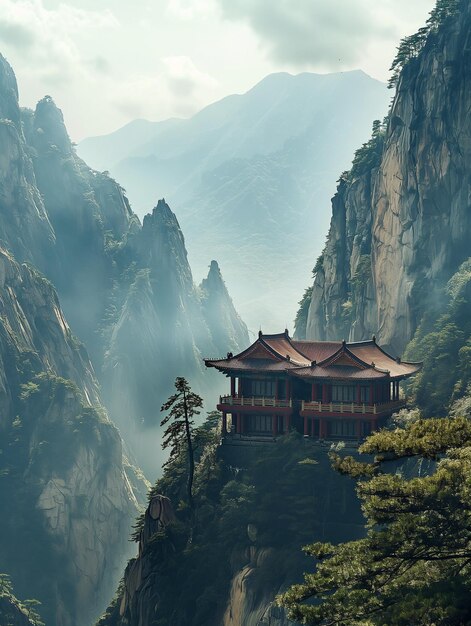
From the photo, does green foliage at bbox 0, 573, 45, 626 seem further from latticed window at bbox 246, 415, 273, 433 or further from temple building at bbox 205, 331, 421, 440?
latticed window at bbox 246, 415, 273, 433

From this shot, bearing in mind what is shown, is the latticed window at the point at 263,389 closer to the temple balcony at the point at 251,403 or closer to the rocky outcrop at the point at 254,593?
the temple balcony at the point at 251,403

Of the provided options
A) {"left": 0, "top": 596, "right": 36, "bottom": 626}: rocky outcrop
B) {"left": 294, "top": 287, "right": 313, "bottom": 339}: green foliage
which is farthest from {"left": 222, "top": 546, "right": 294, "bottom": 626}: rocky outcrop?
{"left": 294, "top": 287, "right": 313, "bottom": 339}: green foliage

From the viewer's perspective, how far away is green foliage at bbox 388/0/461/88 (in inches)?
4884

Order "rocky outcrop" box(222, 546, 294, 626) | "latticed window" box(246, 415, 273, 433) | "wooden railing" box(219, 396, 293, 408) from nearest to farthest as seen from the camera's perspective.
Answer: "rocky outcrop" box(222, 546, 294, 626), "wooden railing" box(219, 396, 293, 408), "latticed window" box(246, 415, 273, 433)

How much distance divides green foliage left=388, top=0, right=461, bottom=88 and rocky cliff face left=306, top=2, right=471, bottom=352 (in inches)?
26.1

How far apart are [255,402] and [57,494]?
8477cm

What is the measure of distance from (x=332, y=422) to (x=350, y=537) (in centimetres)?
904

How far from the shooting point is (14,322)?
19950cm

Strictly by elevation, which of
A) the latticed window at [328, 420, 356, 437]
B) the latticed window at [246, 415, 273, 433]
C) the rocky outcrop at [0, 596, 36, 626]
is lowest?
the rocky outcrop at [0, 596, 36, 626]

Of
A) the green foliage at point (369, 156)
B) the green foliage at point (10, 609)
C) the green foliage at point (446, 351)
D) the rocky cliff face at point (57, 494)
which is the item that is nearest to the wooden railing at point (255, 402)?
the green foliage at point (446, 351)

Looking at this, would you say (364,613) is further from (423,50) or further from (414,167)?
(423,50)

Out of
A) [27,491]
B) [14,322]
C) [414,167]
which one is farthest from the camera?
[14,322]

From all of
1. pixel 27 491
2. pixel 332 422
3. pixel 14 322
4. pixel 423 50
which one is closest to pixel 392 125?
pixel 423 50

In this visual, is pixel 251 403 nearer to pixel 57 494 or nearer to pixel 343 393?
pixel 343 393
